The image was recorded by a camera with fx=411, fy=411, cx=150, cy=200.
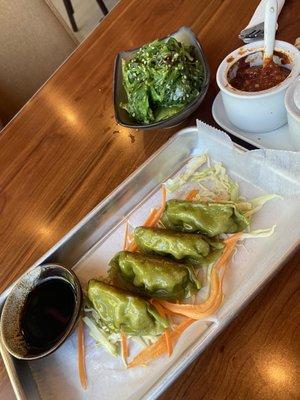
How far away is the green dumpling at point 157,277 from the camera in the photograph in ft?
2.49

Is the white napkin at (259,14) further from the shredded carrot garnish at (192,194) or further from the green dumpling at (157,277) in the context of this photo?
the green dumpling at (157,277)

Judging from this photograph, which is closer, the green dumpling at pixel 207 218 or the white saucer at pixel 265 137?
the green dumpling at pixel 207 218

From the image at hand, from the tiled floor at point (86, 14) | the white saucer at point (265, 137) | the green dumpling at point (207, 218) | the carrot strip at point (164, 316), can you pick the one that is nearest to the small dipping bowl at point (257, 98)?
the white saucer at point (265, 137)

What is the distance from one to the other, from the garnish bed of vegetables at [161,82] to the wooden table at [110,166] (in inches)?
2.8

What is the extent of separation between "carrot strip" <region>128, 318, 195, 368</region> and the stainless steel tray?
0.10 feet

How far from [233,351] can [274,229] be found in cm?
25

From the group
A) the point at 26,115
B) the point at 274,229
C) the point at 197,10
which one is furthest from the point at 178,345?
the point at 197,10

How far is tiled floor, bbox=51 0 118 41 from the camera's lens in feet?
10.1

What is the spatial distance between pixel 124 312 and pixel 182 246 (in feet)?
0.54

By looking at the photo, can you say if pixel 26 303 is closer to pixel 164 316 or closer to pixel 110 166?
pixel 164 316

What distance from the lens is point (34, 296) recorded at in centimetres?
85

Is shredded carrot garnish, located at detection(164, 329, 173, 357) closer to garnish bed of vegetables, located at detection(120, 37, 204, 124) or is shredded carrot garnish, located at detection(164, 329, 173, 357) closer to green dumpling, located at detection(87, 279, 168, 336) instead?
green dumpling, located at detection(87, 279, 168, 336)

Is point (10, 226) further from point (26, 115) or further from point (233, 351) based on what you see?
point (233, 351)

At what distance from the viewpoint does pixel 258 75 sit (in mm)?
922
